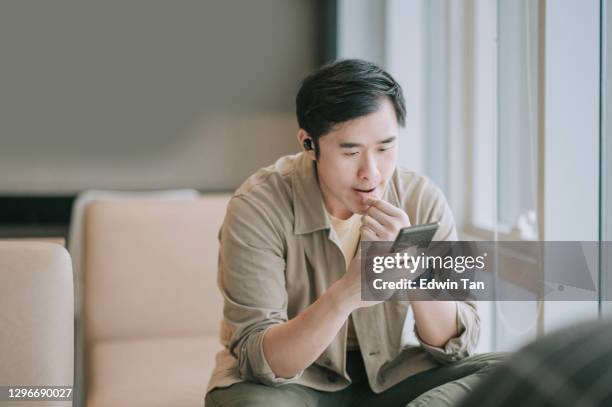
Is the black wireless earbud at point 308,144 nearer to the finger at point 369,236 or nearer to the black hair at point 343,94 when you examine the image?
the black hair at point 343,94

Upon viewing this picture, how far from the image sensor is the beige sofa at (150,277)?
6.88 feet

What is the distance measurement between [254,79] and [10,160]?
1.29 m

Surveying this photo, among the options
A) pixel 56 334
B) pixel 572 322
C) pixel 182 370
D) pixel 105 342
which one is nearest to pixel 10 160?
pixel 105 342

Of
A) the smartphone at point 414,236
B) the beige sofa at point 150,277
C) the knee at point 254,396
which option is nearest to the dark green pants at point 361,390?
the knee at point 254,396

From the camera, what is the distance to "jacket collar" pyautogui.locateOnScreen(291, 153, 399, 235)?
4.86ft

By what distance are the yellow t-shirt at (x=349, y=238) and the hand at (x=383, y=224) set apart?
0.20 m

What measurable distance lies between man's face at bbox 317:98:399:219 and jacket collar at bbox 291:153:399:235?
7cm

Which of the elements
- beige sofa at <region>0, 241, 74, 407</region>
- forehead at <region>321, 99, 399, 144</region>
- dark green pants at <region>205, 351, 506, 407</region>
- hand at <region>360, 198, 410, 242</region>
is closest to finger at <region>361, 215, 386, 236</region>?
hand at <region>360, 198, 410, 242</region>

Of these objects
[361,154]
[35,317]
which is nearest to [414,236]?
[361,154]

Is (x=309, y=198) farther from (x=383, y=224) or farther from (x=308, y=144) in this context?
(x=383, y=224)

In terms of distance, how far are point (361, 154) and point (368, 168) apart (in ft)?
0.09

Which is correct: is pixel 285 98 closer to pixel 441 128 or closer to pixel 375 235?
pixel 441 128

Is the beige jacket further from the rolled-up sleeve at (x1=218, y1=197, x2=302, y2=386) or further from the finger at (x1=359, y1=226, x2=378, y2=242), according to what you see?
the finger at (x1=359, y1=226, x2=378, y2=242)

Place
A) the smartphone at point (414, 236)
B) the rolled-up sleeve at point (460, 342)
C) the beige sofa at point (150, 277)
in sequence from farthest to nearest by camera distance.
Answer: the beige sofa at point (150, 277), the rolled-up sleeve at point (460, 342), the smartphone at point (414, 236)
